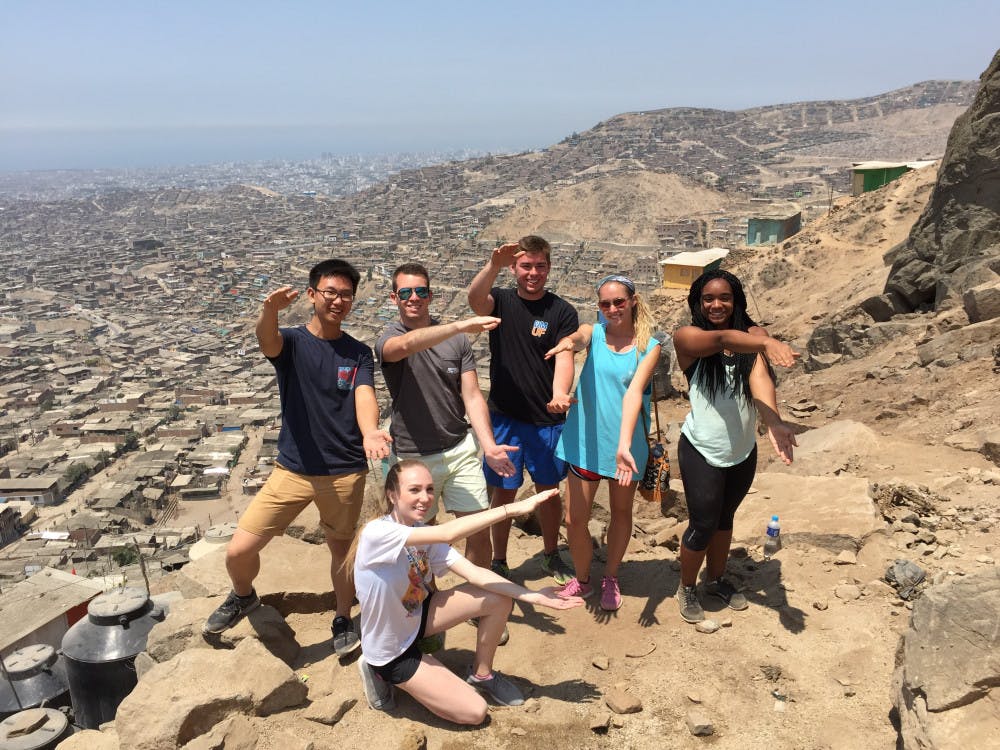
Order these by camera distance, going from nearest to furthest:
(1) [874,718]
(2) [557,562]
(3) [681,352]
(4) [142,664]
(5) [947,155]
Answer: (1) [874,718] → (3) [681,352] → (4) [142,664] → (2) [557,562] → (5) [947,155]

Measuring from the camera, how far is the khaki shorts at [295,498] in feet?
10.2

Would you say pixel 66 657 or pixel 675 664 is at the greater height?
pixel 675 664

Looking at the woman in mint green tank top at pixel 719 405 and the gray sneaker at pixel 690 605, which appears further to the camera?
the gray sneaker at pixel 690 605

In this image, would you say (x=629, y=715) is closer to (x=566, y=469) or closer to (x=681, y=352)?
(x=566, y=469)

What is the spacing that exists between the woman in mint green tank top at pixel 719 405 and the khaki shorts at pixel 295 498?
1.51 m

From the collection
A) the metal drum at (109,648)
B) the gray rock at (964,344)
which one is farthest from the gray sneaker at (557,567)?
the gray rock at (964,344)

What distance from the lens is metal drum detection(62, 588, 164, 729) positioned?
14.9ft

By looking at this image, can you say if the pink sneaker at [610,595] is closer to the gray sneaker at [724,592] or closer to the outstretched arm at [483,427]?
the gray sneaker at [724,592]

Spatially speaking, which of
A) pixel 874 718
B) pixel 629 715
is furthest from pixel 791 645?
pixel 629 715

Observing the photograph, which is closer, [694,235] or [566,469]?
[566,469]

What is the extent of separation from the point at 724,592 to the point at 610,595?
0.57 meters

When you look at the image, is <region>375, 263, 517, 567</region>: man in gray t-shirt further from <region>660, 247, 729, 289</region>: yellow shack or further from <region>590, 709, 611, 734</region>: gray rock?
<region>660, 247, 729, 289</region>: yellow shack

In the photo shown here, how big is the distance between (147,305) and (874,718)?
2755 inches

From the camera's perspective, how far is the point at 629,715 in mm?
2758
